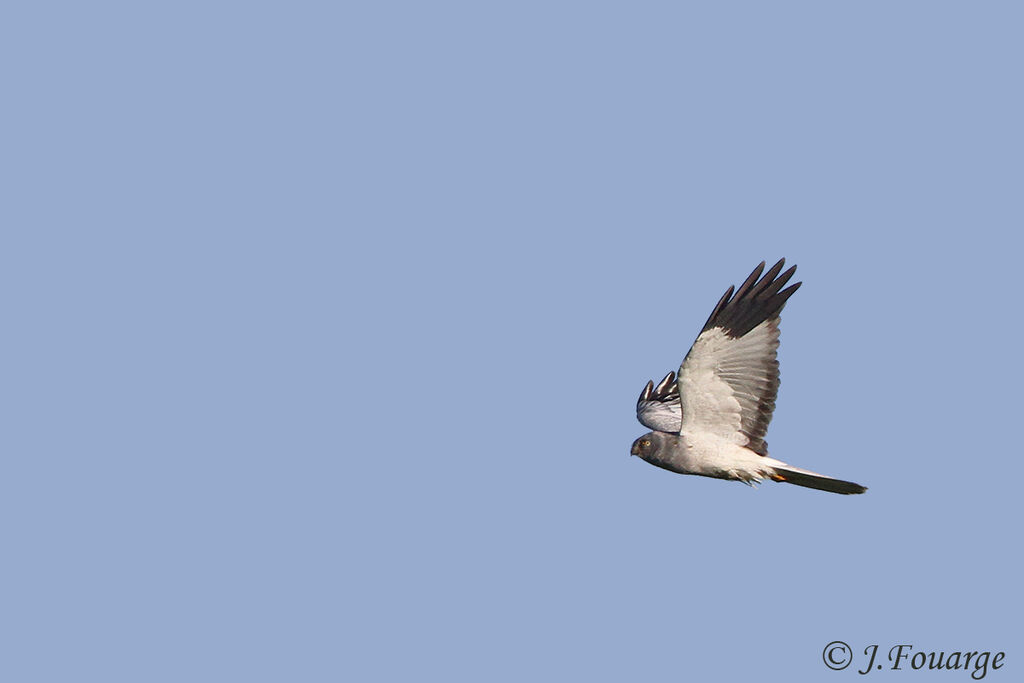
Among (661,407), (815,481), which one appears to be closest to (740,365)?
(815,481)

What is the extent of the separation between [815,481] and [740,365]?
1.67 metres

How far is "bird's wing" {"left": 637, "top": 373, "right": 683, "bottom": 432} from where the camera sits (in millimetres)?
20500

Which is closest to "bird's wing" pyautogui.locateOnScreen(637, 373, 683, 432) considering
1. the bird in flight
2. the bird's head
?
the bird's head

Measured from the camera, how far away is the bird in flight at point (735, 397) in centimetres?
1758

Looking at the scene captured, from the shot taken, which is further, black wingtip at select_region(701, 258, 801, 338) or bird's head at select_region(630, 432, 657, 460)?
bird's head at select_region(630, 432, 657, 460)

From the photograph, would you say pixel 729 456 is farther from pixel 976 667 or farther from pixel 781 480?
pixel 976 667

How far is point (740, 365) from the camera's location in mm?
17750

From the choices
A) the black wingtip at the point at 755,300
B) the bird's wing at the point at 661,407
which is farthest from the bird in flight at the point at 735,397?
the bird's wing at the point at 661,407

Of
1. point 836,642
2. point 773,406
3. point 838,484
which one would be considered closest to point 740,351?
point 773,406

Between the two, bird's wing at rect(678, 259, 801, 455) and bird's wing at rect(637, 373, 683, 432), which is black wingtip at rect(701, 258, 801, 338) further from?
bird's wing at rect(637, 373, 683, 432)

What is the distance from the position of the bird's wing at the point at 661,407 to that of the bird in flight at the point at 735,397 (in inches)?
68.9

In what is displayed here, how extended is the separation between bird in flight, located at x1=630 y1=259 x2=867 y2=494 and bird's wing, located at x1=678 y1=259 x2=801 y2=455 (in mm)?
12

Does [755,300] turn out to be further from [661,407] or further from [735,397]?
[661,407]

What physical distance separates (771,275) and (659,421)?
3.65m
